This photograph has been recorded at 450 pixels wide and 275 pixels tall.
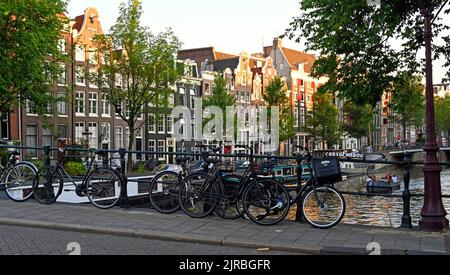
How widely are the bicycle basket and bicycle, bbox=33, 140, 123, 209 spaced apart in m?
3.50

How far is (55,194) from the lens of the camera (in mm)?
10148

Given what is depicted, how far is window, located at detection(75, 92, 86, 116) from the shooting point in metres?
41.7

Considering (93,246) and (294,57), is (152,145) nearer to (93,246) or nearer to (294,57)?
(294,57)

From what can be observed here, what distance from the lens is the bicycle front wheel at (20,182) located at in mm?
10298

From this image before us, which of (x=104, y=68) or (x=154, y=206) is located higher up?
(x=104, y=68)

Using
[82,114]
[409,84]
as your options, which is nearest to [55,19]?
[82,114]

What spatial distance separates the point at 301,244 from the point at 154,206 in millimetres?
3222

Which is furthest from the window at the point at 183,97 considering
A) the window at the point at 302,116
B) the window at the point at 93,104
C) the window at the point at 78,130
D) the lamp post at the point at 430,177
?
the lamp post at the point at 430,177

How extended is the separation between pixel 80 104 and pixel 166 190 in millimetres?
34726

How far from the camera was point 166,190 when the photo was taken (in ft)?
29.9

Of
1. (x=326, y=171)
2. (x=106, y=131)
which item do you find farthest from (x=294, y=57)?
(x=326, y=171)

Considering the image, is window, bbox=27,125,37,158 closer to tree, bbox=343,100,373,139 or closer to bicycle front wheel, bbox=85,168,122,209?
bicycle front wheel, bbox=85,168,122,209
